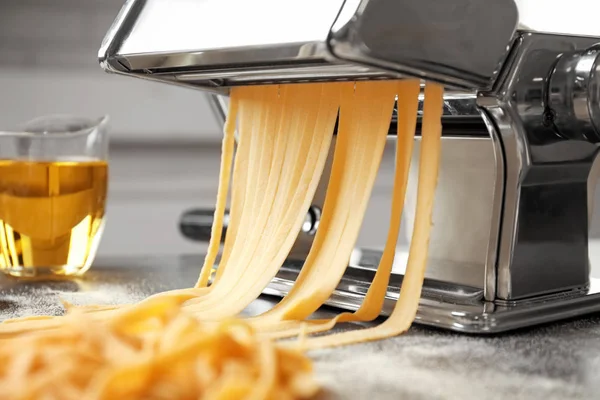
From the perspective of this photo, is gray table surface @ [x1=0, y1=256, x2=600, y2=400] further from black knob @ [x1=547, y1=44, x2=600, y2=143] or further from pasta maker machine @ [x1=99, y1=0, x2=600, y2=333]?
black knob @ [x1=547, y1=44, x2=600, y2=143]

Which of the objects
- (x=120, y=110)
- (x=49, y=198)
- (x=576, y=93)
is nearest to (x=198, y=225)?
(x=49, y=198)

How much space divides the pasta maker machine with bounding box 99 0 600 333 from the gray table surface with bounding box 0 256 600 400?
0.02 m

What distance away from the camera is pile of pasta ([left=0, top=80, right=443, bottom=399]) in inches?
14.1

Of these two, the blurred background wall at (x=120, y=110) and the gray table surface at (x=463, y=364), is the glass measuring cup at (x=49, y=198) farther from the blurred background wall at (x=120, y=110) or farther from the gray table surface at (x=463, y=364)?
the blurred background wall at (x=120, y=110)

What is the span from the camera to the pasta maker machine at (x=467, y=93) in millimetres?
447

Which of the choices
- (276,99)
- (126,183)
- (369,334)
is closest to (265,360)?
(369,334)

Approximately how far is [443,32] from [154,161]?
105 cm

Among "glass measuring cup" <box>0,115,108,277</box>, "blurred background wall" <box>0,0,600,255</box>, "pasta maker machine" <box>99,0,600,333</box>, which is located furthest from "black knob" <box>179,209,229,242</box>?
"blurred background wall" <box>0,0,600,255</box>

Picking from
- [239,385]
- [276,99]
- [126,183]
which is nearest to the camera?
[239,385]

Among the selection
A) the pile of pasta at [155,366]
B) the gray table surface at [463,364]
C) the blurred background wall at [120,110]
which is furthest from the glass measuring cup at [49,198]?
the blurred background wall at [120,110]

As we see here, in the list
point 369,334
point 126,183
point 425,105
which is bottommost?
point 126,183

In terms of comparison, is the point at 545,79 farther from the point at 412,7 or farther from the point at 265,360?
the point at 265,360

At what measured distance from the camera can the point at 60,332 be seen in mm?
390

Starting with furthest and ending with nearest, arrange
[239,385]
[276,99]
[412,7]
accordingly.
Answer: [276,99] < [412,7] < [239,385]
